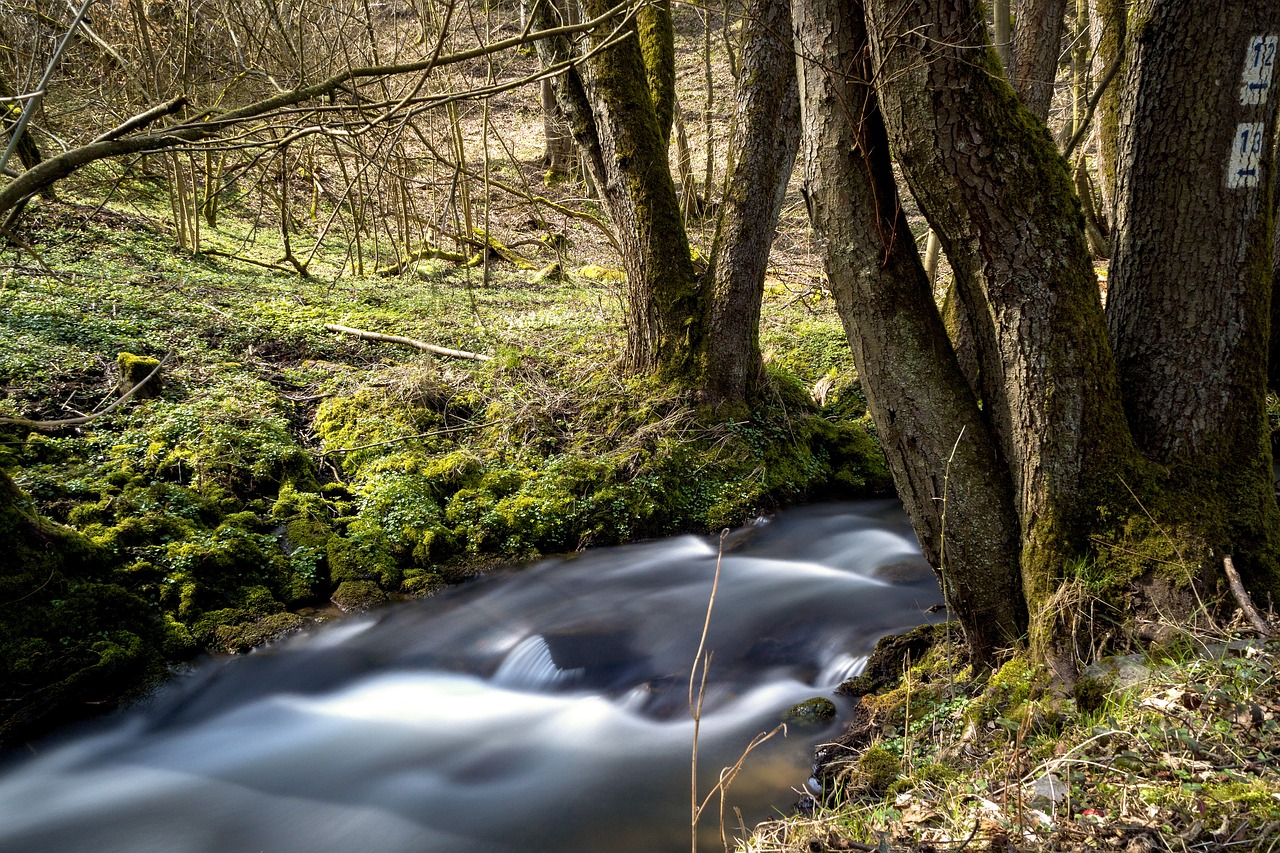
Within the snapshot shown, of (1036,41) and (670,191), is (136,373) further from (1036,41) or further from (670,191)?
(1036,41)

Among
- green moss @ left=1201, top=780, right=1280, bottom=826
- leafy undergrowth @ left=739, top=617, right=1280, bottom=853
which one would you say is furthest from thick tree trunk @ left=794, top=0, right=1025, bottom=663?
green moss @ left=1201, top=780, right=1280, bottom=826

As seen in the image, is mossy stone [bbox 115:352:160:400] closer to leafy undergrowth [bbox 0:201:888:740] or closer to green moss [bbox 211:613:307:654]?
leafy undergrowth [bbox 0:201:888:740]

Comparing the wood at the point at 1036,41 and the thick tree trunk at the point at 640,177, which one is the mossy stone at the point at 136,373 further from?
the wood at the point at 1036,41

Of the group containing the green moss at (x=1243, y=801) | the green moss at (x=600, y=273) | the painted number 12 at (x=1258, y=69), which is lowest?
the green moss at (x=1243, y=801)

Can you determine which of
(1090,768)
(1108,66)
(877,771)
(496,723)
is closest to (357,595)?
(496,723)

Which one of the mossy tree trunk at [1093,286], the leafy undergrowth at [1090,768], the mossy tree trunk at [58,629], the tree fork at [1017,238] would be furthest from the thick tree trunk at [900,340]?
the mossy tree trunk at [58,629]

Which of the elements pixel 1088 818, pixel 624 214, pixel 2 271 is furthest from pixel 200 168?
pixel 1088 818

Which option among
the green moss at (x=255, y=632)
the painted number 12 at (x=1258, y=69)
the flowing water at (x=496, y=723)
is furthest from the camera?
the green moss at (x=255, y=632)

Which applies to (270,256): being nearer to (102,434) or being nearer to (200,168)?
(200,168)

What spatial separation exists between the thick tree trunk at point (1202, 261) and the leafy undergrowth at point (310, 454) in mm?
3976

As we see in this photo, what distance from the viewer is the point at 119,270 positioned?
9.81m

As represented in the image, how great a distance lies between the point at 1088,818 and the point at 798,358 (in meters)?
7.27

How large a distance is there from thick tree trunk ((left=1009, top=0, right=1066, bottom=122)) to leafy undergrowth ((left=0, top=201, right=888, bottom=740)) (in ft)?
10.8

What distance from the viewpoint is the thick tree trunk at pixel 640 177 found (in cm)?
703
